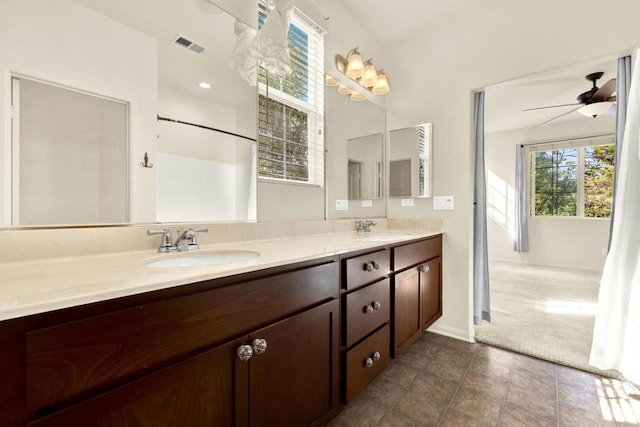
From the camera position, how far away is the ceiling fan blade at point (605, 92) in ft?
8.55

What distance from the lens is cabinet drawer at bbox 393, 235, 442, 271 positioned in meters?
1.57

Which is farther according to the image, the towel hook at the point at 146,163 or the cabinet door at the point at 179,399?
the towel hook at the point at 146,163

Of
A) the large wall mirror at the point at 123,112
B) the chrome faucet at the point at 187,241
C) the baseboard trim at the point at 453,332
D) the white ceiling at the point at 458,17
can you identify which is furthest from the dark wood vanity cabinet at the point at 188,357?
the white ceiling at the point at 458,17

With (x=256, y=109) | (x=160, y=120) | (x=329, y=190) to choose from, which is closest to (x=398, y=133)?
(x=329, y=190)

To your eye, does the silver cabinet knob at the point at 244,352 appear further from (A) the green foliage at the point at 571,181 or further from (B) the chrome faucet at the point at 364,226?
(A) the green foliage at the point at 571,181

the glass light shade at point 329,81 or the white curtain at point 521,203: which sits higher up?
the glass light shade at point 329,81

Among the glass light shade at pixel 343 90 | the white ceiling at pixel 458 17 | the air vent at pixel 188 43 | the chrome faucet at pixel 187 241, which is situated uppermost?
the white ceiling at pixel 458 17

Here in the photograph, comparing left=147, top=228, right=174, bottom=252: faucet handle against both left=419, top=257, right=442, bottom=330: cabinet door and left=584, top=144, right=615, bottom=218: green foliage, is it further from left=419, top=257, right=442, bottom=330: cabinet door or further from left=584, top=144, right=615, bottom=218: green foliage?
left=584, top=144, right=615, bottom=218: green foliage

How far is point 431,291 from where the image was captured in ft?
6.57

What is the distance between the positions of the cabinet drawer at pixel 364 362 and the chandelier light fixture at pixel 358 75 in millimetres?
1767

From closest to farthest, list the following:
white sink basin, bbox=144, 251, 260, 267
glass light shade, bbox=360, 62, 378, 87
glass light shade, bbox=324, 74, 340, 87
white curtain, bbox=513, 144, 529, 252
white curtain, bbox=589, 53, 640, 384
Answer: white sink basin, bbox=144, 251, 260, 267 → white curtain, bbox=589, 53, 640, 384 → glass light shade, bbox=324, 74, 340, 87 → glass light shade, bbox=360, 62, 378, 87 → white curtain, bbox=513, 144, 529, 252

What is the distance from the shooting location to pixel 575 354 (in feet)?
6.07

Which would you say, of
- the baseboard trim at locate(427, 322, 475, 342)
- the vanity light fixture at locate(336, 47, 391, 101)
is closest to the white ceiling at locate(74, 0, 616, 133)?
the vanity light fixture at locate(336, 47, 391, 101)

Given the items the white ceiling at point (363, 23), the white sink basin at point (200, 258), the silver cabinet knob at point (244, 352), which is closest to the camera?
the silver cabinet knob at point (244, 352)
